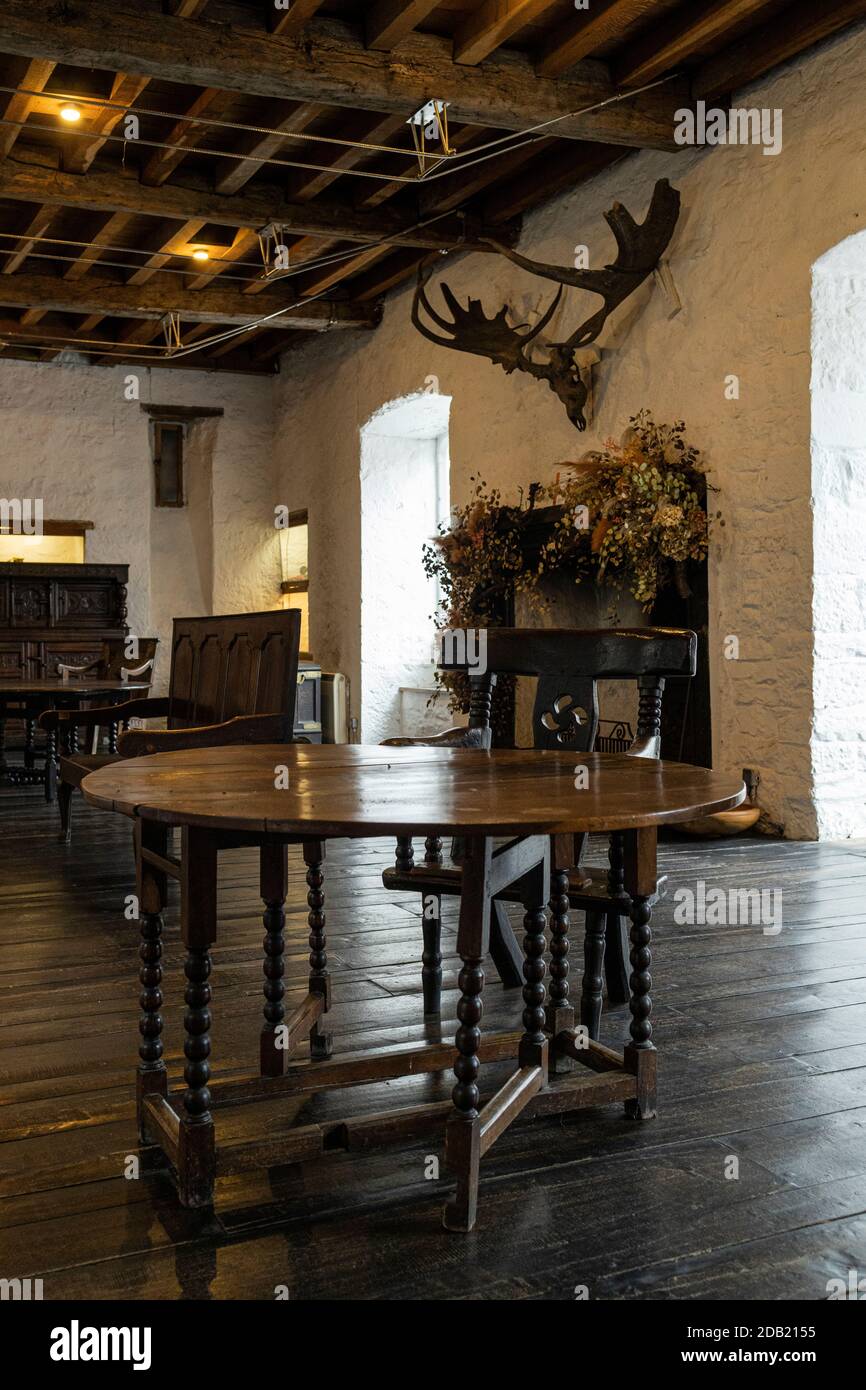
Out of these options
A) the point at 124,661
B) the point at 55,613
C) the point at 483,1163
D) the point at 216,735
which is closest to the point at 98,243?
the point at 124,661

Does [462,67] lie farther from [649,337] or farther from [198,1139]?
[198,1139]

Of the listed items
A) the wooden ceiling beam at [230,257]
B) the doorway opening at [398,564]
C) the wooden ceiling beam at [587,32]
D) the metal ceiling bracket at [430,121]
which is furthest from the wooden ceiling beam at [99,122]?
the doorway opening at [398,564]

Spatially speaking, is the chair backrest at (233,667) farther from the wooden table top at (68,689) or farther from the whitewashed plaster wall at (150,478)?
the whitewashed plaster wall at (150,478)

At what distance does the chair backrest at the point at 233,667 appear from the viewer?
417 cm

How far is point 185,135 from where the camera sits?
5961mm

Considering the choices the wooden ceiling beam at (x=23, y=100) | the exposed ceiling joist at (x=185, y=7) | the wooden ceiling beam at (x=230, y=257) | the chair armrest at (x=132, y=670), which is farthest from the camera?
the wooden ceiling beam at (x=230, y=257)

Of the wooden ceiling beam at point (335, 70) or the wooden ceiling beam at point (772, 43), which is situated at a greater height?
the wooden ceiling beam at point (772, 43)

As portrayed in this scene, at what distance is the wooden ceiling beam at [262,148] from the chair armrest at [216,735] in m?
2.96

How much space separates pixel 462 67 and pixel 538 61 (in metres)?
0.35

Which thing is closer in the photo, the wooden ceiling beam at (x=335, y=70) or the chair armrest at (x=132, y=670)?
the wooden ceiling beam at (x=335, y=70)

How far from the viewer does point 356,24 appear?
510 centimetres

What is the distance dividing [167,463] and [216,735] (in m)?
8.15
